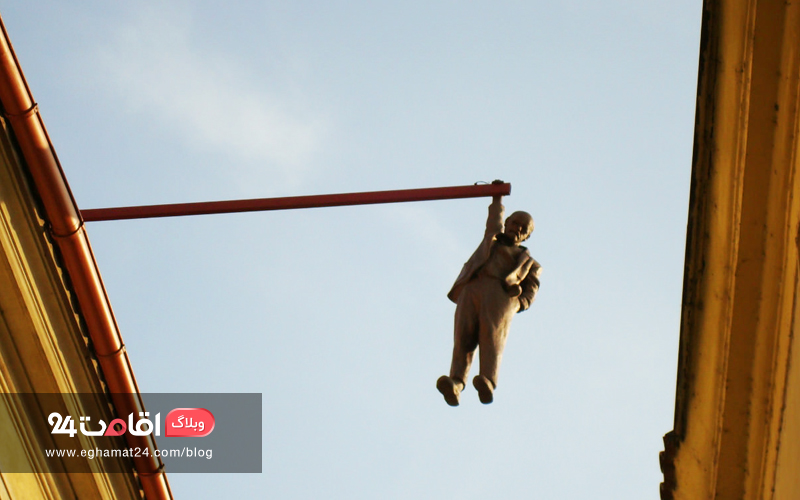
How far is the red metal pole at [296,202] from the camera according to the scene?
28.5ft

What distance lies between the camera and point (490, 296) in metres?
8.40

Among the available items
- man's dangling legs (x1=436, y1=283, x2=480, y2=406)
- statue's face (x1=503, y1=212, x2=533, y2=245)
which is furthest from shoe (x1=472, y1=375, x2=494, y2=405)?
statue's face (x1=503, y1=212, x2=533, y2=245)

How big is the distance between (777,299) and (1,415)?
5605 mm

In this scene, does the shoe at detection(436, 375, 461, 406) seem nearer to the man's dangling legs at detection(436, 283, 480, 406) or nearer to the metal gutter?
the man's dangling legs at detection(436, 283, 480, 406)

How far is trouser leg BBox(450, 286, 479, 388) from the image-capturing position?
822cm

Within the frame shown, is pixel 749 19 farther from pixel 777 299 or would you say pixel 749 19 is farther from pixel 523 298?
pixel 523 298

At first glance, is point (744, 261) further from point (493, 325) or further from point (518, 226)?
point (518, 226)

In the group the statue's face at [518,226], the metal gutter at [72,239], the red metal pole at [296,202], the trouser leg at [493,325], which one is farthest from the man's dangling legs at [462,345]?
the metal gutter at [72,239]

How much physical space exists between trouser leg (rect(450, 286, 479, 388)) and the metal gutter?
290cm

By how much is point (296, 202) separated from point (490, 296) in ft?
5.75

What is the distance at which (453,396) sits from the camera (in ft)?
26.3

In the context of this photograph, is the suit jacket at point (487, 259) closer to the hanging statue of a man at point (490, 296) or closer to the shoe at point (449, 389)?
the hanging statue of a man at point (490, 296)

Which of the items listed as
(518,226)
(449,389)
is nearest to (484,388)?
(449,389)

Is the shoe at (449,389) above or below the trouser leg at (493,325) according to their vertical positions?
below
